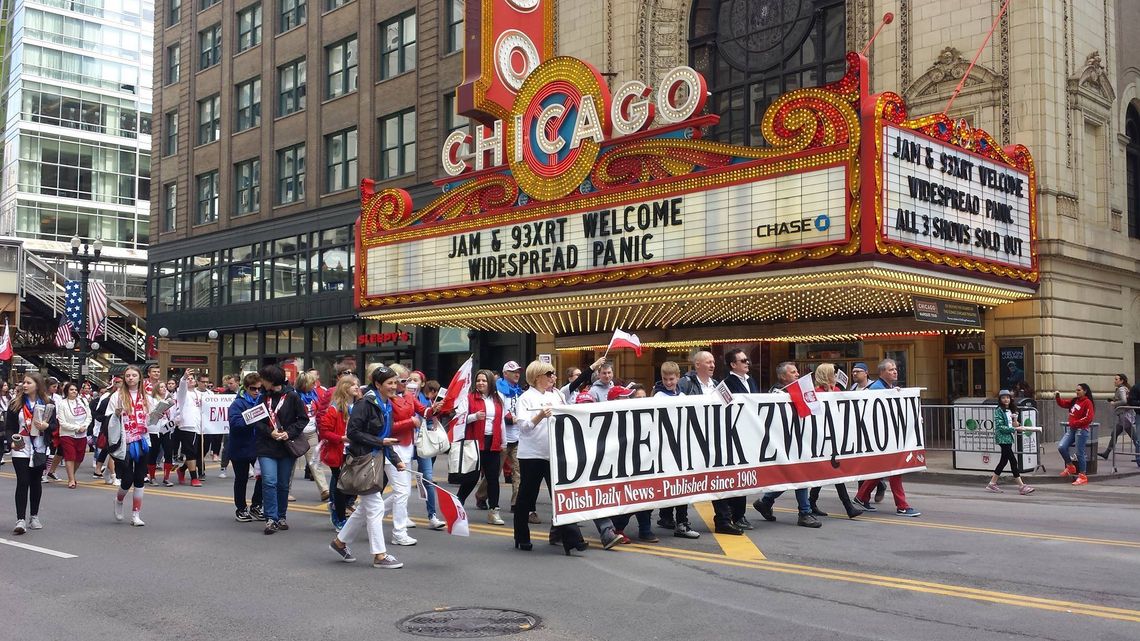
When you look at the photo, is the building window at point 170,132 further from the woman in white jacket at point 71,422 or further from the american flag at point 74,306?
the woman in white jacket at point 71,422

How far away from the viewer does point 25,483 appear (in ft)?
39.0

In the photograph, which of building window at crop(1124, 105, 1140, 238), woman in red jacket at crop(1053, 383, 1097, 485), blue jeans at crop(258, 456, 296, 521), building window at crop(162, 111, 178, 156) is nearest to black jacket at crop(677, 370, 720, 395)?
blue jeans at crop(258, 456, 296, 521)

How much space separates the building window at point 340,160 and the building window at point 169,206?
1262 centimetres

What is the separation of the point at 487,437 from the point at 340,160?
2879 centimetres

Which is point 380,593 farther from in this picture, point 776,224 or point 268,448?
point 776,224

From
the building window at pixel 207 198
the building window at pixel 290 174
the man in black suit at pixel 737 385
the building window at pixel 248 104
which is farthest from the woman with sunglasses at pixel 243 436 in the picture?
the building window at pixel 207 198

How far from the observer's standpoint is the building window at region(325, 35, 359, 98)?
39062 millimetres

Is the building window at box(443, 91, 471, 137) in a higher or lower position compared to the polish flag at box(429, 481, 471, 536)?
higher

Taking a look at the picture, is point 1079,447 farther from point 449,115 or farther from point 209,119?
point 209,119

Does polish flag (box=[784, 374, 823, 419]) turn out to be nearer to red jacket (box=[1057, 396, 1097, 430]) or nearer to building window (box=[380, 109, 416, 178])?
red jacket (box=[1057, 396, 1097, 430])

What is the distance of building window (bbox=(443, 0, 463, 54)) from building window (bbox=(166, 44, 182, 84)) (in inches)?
758

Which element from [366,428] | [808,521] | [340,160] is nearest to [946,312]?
[808,521]

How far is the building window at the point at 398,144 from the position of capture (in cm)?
→ 3638

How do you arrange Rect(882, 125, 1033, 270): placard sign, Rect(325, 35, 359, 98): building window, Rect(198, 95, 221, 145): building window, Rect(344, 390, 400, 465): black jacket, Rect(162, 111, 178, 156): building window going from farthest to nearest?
Rect(162, 111, 178, 156): building window
Rect(198, 95, 221, 145): building window
Rect(325, 35, 359, 98): building window
Rect(882, 125, 1033, 270): placard sign
Rect(344, 390, 400, 465): black jacket
